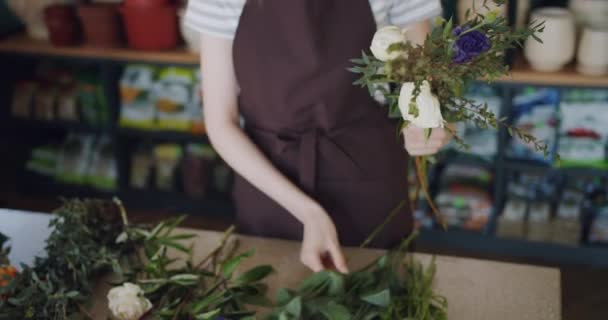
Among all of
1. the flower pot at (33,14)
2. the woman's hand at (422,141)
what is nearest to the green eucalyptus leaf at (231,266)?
the woman's hand at (422,141)

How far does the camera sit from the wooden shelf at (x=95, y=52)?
2645 millimetres

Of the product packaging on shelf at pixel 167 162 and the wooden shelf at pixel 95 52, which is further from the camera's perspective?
the product packaging on shelf at pixel 167 162

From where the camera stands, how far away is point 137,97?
2809mm

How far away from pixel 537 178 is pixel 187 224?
1.42 metres

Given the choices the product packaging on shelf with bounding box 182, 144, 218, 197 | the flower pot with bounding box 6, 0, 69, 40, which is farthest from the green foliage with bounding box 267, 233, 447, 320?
Result: the flower pot with bounding box 6, 0, 69, 40

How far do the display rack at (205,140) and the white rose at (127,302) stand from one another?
171 cm

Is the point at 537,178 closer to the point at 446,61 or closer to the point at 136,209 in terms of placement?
the point at 136,209

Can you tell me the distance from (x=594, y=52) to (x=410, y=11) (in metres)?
1.23

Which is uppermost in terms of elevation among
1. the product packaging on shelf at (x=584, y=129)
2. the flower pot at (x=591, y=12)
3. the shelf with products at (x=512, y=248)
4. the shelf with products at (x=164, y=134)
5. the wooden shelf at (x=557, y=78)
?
the flower pot at (x=591, y=12)

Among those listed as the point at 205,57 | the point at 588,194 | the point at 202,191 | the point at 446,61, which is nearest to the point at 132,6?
the point at 202,191

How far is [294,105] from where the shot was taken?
1.34m

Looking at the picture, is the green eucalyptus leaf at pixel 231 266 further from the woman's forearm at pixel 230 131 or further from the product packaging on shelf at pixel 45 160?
the product packaging on shelf at pixel 45 160

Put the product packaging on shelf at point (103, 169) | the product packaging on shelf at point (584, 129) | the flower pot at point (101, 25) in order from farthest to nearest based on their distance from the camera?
the product packaging on shelf at point (103, 169)
the flower pot at point (101, 25)
the product packaging on shelf at point (584, 129)

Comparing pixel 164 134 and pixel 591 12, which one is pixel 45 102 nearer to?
pixel 164 134
